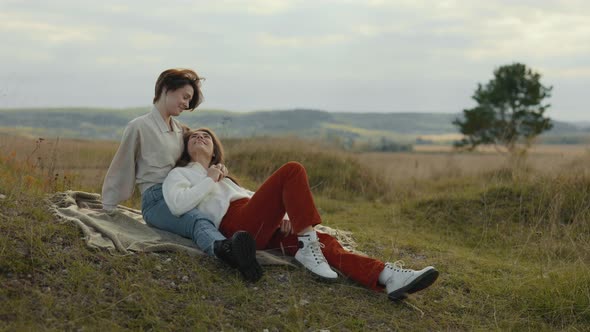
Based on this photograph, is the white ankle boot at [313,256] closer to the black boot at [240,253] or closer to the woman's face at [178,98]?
the black boot at [240,253]

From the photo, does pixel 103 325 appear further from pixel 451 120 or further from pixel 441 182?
pixel 451 120

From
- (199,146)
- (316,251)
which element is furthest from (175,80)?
(316,251)

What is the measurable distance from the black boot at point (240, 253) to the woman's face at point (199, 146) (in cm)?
87

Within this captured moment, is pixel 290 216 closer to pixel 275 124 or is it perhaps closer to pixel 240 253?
pixel 240 253

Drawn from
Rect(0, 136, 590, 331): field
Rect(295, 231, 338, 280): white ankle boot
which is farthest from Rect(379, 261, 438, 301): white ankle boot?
Rect(295, 231, 338, 280): white ankle boot

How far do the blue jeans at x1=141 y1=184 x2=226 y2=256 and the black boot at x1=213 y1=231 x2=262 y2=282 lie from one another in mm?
158

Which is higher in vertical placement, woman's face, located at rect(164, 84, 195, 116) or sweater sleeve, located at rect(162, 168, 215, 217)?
woman's face, located at rect(164, 84, 195, 116)

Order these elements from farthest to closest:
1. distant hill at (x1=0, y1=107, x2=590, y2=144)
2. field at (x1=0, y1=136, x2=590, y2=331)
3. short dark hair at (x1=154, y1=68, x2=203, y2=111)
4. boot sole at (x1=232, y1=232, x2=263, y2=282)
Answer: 1. distant hill at (x1=0, y1=107, x2=590, y2=144)
2. short dark hair at (x1=154, y1=68, x2=203, y2=111)
3. boot sole at (x1=232, y1=232, x2=263, y2=282)
4. field at (x1=0, y1=136, x2=590, y2=331)

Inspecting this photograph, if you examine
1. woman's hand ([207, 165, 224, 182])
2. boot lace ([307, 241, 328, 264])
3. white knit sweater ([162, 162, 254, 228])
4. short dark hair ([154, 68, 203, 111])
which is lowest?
boot lace ([307, 241, 328, 264])

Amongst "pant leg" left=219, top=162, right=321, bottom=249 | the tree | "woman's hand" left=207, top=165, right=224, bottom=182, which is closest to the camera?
"pant leg" left=219, top=162, right=321, bottom=249

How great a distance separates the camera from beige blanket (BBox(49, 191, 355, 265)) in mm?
4598

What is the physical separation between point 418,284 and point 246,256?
3.99ft

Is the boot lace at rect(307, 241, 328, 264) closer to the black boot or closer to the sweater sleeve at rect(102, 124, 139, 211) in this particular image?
the black boot

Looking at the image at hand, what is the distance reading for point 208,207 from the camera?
471 centimetres
